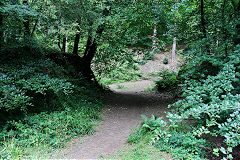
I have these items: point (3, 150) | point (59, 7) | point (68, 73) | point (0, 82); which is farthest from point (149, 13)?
point (3, 150)

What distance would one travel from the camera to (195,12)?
24.2ft

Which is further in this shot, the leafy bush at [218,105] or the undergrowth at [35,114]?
the undergrowth at [35,114]

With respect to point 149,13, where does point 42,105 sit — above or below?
below

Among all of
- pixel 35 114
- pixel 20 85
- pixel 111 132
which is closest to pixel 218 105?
pixel 111 132

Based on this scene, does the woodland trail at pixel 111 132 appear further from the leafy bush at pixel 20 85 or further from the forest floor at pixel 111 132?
the leafy bush at pixel 20 85

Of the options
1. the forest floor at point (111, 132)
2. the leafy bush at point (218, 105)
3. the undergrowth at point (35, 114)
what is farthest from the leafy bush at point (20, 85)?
the leafy bush at point (218, 105)

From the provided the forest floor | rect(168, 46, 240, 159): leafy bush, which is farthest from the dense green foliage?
the forest floor

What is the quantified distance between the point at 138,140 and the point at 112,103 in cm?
452

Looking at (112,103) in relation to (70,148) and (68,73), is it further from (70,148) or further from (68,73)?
(70,148)

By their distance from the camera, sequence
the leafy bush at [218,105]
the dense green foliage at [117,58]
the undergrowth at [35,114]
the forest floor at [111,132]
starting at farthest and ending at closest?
the forest floor at [111,132] < the undergrowth at [35,114] < the dense green foliage at [117,58] < the leafy bush at [218,105]

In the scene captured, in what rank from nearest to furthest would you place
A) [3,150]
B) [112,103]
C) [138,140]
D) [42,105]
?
[3,150] < [138,140] < [42,105] < [112,103]

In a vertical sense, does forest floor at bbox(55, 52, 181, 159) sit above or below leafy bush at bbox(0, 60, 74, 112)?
below

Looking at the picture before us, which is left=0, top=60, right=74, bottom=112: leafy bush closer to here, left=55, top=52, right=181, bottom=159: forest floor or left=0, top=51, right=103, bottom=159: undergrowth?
left=0, top=51, right=103, bottom=159: undergrowth

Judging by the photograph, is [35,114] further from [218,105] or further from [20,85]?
[218,105]
